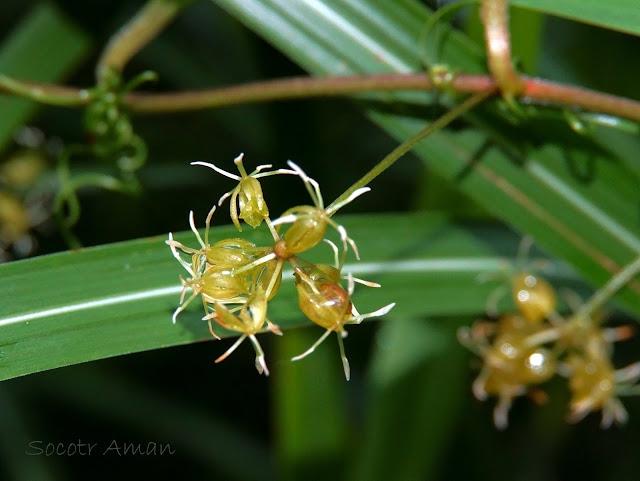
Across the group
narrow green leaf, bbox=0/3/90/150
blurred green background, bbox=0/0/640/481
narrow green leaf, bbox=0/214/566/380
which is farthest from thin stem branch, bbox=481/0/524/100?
narrow green leaf, bbox=0/3/90/150

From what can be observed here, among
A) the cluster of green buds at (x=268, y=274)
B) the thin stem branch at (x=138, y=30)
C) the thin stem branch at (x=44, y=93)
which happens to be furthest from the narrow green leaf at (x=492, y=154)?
the cluster of green buds at (x=268, y=274)

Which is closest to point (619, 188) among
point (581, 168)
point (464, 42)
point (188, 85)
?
point (581, 168)

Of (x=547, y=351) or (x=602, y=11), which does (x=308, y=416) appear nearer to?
(x=547, y=351)

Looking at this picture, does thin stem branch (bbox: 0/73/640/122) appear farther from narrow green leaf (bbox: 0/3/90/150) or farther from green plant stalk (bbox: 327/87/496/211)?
narrow green leaf (bbox: 0/3/90/150)

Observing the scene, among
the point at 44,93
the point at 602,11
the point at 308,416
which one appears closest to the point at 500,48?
the point at 602,11

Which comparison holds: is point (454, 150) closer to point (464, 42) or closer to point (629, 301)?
point (464, 42)

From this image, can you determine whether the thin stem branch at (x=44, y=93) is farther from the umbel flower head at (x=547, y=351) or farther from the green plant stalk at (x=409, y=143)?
the umbel flower head at (x=547, y=351)

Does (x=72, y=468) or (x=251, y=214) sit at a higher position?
(x=251, y=214)
